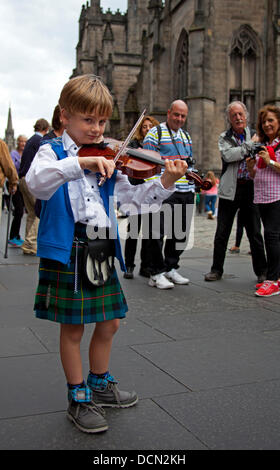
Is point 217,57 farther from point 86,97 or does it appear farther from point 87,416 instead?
point 87,416

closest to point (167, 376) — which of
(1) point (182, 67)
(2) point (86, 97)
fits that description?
(2) point (86, 97)

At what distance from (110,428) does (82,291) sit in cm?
65

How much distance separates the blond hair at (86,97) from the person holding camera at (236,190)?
388 cm

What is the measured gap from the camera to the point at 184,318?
4.50 metres

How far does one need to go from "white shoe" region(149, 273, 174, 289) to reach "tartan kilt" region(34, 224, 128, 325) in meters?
3.34

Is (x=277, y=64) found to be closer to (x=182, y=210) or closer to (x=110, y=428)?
(x=182, y=210)

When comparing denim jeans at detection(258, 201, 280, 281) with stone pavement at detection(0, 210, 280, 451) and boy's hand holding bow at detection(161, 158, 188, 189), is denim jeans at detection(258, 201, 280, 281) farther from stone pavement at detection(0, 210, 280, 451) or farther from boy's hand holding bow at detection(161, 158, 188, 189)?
boy's hand holding bow at detection(161, 158, 188, 189)

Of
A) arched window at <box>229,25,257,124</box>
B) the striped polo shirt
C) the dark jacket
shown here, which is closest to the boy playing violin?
the striped polo shirt

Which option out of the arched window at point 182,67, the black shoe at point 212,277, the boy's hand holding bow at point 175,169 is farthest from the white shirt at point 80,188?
the arched window at point 182,67

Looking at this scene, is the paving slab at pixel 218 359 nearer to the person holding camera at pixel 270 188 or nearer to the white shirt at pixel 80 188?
the white shirt at pixel 80 188

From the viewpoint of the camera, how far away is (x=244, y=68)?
24531mm
